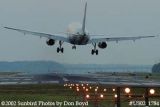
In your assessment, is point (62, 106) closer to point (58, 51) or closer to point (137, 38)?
point (58, 51)

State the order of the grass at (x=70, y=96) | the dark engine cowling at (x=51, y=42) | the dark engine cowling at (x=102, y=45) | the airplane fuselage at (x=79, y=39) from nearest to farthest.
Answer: the grass at (x=70, y=96)
the airplane fuselage at (x=79, y=39)
the dark engine cowling at (x=51, y=42)
the dark engine cowling at (x=102, y=45)

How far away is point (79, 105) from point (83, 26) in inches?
2512

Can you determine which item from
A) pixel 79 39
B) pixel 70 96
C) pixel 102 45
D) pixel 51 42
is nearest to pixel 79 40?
pixel 79 39

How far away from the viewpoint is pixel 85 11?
11144 centimetres

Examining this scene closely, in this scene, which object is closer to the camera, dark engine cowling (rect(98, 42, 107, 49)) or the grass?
the grass

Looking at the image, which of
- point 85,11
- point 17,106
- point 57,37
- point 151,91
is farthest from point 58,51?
point 151,91

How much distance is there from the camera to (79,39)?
315 ft

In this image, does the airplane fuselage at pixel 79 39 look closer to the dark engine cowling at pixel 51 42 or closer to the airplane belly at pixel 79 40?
the airplane belly at pixel 79 40

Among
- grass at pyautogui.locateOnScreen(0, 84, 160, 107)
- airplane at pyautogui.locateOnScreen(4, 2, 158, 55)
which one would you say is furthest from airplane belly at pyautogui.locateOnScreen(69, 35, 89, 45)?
grass at pyautogui.locateOnScreen(0, 84, 160, 107)

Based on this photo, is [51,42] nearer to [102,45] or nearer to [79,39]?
[79,39]

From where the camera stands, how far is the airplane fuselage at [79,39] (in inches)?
3735

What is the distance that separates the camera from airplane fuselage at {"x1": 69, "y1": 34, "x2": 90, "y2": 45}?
94.9 metres

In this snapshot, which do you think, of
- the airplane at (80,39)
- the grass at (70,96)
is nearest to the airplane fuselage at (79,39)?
the airplane at (80,39)

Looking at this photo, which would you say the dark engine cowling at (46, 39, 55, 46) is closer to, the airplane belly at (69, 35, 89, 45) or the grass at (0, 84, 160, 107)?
the airplane belly at (69, 35, 89, 45)
